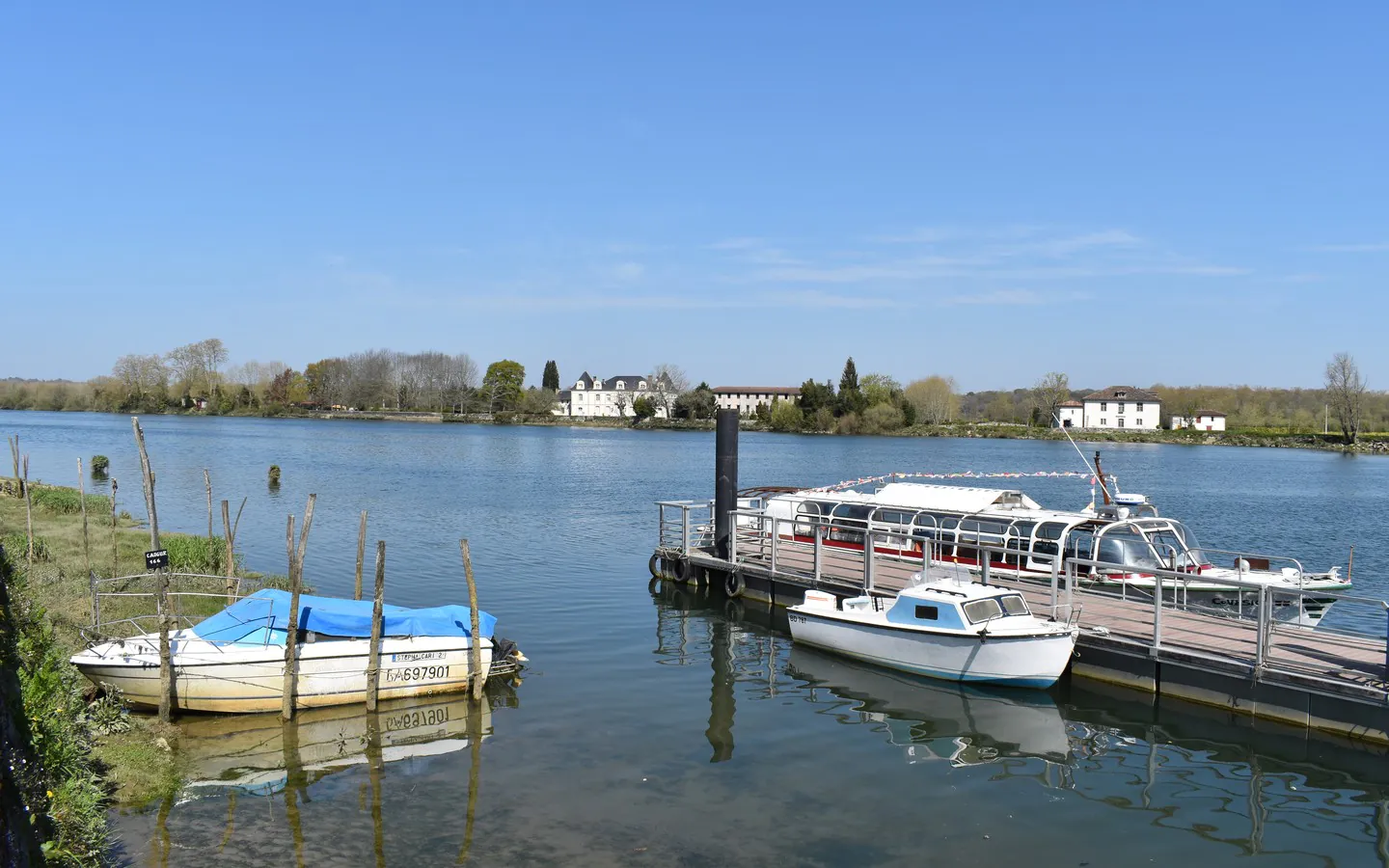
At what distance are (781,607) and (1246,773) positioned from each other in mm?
13583

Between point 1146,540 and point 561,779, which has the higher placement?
point 1146,540

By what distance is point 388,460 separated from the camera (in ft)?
276

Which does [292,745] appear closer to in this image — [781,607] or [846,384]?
[781,607]

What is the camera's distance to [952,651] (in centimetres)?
2042

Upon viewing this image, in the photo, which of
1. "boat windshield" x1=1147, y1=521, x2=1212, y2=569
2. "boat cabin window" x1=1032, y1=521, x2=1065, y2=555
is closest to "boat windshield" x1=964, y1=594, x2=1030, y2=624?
"boat cabin window" x1=1032, y1=521, x2=1065, y2=555

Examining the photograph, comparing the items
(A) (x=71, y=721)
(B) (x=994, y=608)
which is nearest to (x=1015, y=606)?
(B) (x=994, y=608)

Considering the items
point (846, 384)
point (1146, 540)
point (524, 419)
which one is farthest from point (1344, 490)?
point (524, 419)

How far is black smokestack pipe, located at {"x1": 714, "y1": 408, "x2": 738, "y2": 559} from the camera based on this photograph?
29422 mm

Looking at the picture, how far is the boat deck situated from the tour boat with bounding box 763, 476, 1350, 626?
688mm

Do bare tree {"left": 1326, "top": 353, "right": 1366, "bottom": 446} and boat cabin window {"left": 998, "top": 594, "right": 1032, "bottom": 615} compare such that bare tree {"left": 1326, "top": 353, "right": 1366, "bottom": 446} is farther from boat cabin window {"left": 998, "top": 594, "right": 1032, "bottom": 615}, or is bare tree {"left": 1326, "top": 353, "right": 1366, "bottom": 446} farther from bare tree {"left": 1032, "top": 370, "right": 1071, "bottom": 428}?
boat cabin window {"left": 998, "top": 594, "right": 1032, "bottom": 615}

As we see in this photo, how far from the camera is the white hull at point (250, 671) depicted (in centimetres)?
1731

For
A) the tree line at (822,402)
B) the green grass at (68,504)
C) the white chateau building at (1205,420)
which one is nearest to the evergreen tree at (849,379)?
the tree line at (822,402)

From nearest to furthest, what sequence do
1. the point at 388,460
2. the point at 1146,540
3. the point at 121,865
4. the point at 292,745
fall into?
the point at 121,865 < the point at 292,745 < the point at 1146,540 < the point at 388,460

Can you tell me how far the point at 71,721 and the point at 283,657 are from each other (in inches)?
178
